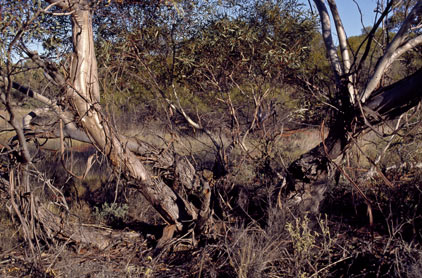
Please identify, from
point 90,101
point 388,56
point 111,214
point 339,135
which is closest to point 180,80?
point 111,214

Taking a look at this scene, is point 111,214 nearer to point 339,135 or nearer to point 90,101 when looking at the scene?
point 90,101

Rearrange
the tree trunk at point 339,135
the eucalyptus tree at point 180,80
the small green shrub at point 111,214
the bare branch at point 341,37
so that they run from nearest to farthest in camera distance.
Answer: the eucalyptus tree at point 180,80, the tree trunk at point 339,135, the bare branch at point 341,37, the small green shrub at point 111,214

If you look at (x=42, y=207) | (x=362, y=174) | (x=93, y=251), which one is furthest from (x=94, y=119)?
(x=362, y=174)

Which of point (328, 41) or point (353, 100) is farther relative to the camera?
point (328, 41)

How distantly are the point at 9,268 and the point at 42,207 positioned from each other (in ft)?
2.20

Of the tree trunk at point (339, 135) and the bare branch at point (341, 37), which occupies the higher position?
the bare branch at point (341, 37)

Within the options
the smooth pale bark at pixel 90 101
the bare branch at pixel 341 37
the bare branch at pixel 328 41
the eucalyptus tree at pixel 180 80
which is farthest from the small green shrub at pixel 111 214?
the bare branch at pixel 341 37

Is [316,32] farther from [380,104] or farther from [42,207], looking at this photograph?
[42,207]

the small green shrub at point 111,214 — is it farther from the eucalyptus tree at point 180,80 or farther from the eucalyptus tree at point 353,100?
the eucalyptus tree at point 353,100

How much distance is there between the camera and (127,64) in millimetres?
5637

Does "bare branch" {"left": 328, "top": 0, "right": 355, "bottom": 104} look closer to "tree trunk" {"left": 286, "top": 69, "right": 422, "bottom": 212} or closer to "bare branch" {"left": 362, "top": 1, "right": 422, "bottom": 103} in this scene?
"bare branch" {"left": 362, "top": 1, "right": 422, "bottom": 103}

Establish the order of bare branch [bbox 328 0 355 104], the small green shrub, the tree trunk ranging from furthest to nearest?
1. the small green shrub
2. bare branch [bbox 328 0 355 104]
3. the tree trunk

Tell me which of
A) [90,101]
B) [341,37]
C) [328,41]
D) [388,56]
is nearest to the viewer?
[90,101]

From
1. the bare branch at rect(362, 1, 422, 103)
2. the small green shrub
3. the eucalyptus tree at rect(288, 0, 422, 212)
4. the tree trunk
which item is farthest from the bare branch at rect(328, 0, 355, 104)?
the small green shrub
